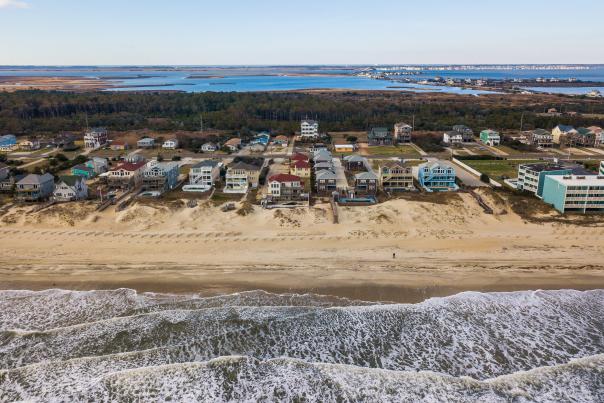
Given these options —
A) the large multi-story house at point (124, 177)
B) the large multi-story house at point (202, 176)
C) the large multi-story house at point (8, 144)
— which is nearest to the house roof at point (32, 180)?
the large multi-story house at point (124, 177)

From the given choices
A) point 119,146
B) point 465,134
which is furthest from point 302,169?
point 465,134

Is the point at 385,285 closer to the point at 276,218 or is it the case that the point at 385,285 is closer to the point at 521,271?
the point at 521,271

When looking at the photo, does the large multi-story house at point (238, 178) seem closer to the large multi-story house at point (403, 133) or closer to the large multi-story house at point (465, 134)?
the large multi-story house at point (403, 133)

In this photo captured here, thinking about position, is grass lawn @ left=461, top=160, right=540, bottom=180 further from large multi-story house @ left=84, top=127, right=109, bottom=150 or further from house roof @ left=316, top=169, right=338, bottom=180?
large multi-story house @ left=84, top=127, right=109, bottom=150

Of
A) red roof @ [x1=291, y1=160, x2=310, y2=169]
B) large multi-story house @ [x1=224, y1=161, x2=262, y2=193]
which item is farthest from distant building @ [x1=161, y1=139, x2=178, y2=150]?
red roof @ [x1=291, y1=160, x2=310, y2=169]

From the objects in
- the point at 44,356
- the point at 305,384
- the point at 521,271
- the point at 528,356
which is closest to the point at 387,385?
the point at 305,384
